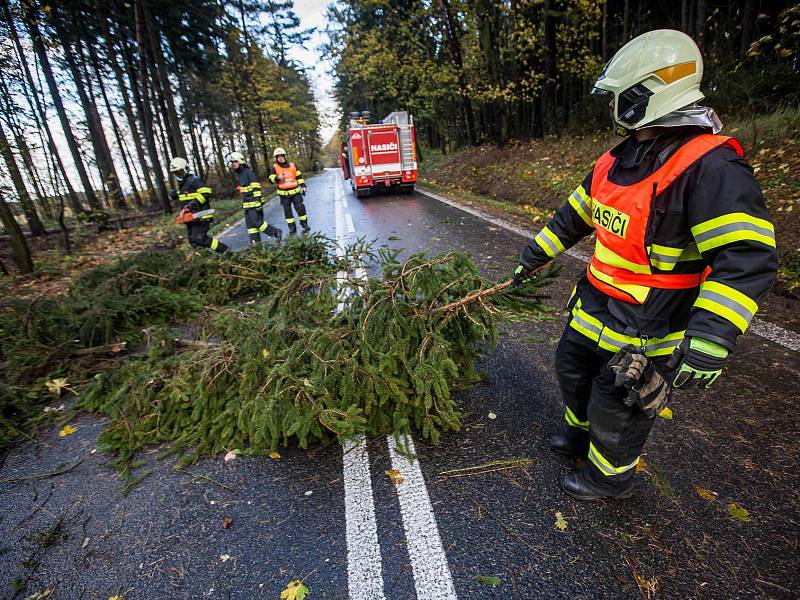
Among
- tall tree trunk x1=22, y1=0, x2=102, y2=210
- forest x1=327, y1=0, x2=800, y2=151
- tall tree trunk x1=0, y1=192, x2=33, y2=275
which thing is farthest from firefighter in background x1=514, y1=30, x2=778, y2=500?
tall tree trunk x1=22, y1=0, x2=102, y2=210

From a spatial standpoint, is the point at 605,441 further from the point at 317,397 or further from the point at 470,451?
the point at 317,397

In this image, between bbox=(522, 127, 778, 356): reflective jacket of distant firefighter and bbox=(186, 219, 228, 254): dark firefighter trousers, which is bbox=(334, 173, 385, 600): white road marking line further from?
bbox=(186, 219, 228, 254): dark firefighter trousers

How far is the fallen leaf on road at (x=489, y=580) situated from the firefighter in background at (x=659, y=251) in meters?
0.68

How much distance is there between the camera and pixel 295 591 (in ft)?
5.93

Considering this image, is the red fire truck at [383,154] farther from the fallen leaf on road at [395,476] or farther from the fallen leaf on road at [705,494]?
the fallen leaf on road at [705,494]

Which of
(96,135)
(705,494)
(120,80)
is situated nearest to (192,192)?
(705,494)

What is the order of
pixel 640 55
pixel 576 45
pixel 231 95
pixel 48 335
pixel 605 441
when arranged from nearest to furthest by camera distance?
pixel 640 55 < pixel 605 441 < pixel 48 335 < pixel 576 45 < pixel 231 95

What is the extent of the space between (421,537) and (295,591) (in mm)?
645

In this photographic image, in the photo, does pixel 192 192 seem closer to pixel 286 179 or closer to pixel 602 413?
pixel 286 179

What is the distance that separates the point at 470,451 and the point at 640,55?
2292mm

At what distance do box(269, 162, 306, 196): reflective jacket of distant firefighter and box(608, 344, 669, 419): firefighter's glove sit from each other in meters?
9.30

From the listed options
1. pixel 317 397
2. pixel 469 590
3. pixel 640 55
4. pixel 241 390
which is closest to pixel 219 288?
pixel 241 390

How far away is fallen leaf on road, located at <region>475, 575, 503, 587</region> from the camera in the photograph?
177 centimetres

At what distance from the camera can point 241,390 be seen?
110 inches
